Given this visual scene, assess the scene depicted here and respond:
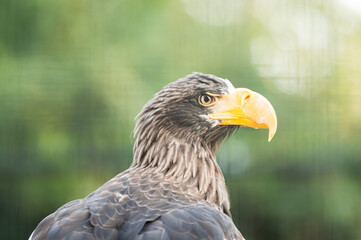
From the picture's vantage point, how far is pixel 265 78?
4000mm

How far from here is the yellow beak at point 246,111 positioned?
205cm

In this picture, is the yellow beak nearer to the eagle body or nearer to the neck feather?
the neck feather

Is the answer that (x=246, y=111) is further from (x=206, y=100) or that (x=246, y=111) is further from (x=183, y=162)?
(x=183, y=162)

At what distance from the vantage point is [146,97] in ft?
12.6

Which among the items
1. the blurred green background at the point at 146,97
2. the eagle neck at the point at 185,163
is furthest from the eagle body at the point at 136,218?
the blurred green background at the point at 146,97

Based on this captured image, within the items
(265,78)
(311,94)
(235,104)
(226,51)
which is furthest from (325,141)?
(235,104)

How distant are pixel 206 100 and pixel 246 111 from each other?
0.58 ft

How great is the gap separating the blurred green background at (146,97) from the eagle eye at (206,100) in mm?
1733

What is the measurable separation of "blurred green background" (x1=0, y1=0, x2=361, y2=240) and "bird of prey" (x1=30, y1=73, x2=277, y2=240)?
5.66 feet

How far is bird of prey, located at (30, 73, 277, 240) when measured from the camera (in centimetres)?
173

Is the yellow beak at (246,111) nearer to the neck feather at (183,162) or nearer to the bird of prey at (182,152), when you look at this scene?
the bird of prey at (182,152)

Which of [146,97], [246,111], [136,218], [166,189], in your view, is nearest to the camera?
[136,218]

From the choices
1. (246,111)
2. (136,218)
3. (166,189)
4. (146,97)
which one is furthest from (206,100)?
(146,97)

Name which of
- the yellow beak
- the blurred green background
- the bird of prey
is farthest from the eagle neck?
the blurred green background
